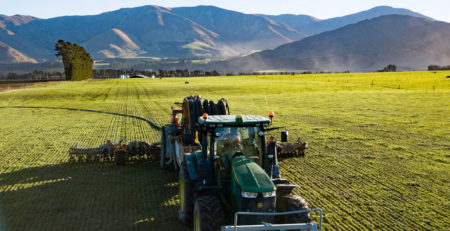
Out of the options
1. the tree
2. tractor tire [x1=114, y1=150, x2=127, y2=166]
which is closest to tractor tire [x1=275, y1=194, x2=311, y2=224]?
tractor tire [x1=114, y1=150, x2=127, y2=166]

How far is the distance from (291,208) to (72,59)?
105m

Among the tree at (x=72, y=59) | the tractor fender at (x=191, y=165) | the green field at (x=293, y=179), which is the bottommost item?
the green field at (x=293, y=179)

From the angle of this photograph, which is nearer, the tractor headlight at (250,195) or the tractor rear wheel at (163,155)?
the tractor headlight at (250,195)

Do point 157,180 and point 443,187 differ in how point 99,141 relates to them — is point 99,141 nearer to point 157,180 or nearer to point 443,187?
point 157,180

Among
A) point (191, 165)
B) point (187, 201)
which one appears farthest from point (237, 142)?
point (187, 201)

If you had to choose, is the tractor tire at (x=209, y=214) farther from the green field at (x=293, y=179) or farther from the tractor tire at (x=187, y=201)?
the green field at (x=293, y=179)

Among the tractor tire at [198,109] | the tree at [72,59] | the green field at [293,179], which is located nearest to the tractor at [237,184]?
the green field at [293,179]

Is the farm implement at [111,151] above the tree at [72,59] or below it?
below

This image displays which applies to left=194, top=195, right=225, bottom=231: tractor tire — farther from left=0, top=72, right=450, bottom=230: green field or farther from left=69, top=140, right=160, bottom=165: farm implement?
left=69, top=140, right=160, bottom=165: farm implement

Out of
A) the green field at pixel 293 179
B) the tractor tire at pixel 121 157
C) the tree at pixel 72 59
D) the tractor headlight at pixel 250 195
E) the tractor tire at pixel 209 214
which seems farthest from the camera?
the tree at pixel 72 59

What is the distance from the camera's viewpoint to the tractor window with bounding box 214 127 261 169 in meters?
8.89

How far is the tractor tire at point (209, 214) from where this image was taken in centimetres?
754

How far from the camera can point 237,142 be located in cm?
891

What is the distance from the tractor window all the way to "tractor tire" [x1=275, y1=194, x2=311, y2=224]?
1104 millimetres
